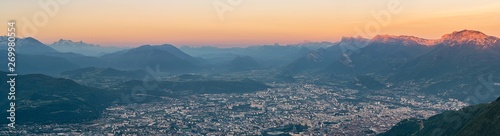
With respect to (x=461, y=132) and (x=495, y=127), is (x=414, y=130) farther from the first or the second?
(x=495, y=127)

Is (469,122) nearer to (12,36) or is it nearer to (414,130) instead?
(414,130)

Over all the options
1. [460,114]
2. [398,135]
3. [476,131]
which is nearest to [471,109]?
[460,114]

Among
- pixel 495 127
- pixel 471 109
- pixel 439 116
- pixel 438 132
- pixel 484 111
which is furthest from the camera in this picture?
pixel 439 116

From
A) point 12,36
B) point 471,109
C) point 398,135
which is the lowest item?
point 398,135

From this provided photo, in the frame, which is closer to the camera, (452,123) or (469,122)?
(469,122)

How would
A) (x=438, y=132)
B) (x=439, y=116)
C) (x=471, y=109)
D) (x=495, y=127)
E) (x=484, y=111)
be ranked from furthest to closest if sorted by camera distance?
1. (x=439, y=116)
2. (x=471, y=109)
3. (x=438, y=132)
4. (x=484, y=111)
5. (x=495, y=127)

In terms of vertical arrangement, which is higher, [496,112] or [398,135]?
[496,112]
